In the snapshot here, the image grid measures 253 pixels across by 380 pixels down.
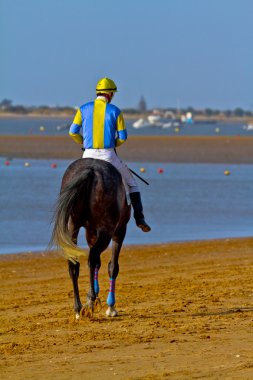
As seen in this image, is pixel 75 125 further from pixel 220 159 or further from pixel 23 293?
pixel 220 159

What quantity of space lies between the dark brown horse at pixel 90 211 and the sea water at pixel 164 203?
3.71 meters

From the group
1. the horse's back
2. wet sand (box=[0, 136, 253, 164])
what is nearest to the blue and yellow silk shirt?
the horse's back

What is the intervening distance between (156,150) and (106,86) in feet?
160

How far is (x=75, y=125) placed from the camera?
1162 centimetres

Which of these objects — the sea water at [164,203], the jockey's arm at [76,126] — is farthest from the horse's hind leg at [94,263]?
the sea water at [164,203]

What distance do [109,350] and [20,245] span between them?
11805 millimetres

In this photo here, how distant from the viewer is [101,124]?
37.6 ft

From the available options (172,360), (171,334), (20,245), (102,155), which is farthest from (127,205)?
(20,245)

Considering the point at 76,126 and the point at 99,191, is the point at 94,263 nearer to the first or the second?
the point at 99,191

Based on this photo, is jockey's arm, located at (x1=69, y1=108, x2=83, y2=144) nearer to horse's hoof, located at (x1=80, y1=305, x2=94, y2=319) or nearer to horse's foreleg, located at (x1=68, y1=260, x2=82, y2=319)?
horse's foreleg, located at (x1=68, y1=260, x2=82, y2=319)

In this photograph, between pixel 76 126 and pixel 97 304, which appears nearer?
pixel 97 304

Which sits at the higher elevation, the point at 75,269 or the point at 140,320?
the point at 75,269

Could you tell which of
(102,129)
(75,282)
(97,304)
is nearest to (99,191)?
(102,129)

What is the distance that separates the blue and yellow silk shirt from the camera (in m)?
11.4
